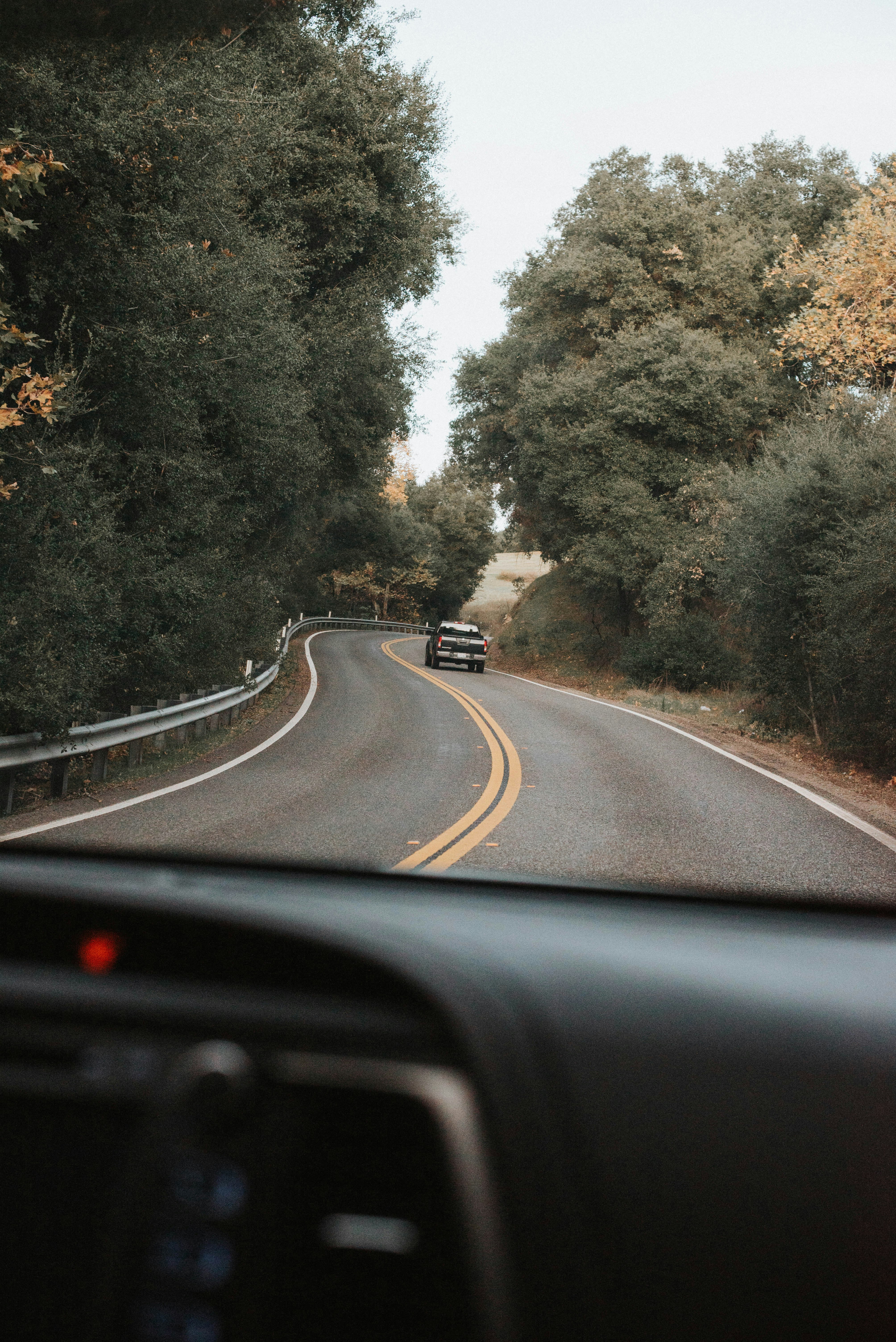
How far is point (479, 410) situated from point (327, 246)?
25.7 meters

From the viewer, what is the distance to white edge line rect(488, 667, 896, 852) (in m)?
9.56

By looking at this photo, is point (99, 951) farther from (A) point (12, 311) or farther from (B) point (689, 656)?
(B) point (689, 656)

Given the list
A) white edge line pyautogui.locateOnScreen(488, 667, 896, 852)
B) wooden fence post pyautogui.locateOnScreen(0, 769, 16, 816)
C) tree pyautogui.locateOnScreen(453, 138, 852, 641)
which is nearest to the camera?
wooden fence post pyautogui.locateOnScreen(0, 769, 16, 816)

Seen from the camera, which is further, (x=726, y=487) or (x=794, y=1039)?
(x=726, y=487)

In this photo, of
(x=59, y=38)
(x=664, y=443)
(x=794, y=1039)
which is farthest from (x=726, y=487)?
(x=794, y=1039)

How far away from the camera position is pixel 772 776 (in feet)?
44.0

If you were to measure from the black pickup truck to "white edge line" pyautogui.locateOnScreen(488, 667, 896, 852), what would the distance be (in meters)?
6.89

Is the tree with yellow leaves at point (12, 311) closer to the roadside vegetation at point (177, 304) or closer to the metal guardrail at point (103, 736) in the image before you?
the roadside vegetation at point (177, 304)

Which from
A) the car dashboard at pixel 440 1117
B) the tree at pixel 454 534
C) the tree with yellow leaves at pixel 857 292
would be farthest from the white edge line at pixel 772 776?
the tree at pixel 454 534

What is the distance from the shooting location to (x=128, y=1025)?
139 cm

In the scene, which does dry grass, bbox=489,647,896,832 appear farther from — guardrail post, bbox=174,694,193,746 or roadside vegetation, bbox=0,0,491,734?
roadside vegetation, bbox=0,0,491,734

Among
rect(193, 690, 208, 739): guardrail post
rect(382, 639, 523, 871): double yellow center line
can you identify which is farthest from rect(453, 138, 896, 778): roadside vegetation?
rect(193, 690, 208, 739): guardrail post

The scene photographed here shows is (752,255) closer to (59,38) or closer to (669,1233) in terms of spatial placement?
(59,38)

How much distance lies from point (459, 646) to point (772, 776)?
70.0 ft
